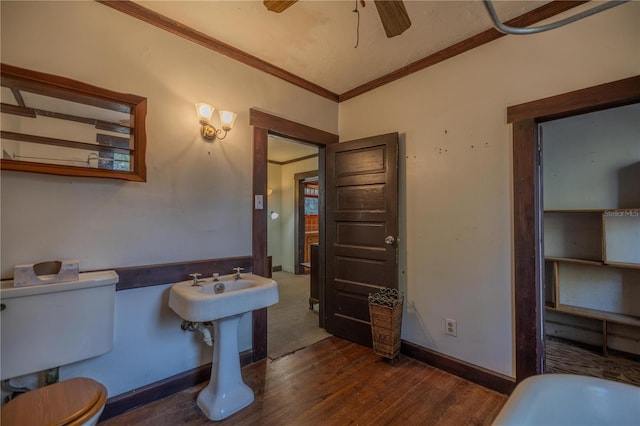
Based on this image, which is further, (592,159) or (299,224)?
(299,224)

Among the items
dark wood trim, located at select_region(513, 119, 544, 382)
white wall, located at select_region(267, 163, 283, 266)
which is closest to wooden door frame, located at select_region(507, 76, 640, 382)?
dark wood trim, located at select_region(513, 119, 544, 382)

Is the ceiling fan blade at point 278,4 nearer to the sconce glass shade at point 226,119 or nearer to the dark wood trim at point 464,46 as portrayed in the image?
the sconce glass shade at point 226,119

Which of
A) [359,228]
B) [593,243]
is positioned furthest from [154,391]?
[593,243]

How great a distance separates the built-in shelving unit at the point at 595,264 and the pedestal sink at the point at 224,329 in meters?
2.74

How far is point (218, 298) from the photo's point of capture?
1533 mm

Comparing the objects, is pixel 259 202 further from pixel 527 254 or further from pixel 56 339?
pixel 527 254

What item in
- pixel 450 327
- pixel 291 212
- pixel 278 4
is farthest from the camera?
pixel 291 212

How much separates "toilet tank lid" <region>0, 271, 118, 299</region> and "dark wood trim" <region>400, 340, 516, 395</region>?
2218mm

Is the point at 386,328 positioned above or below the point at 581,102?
below

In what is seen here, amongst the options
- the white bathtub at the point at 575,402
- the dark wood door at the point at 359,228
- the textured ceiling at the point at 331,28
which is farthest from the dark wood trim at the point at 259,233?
the white bathtub at the point at 575,402

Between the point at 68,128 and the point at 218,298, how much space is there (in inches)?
49.8

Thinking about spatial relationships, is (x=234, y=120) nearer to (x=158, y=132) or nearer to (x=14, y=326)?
(x=158, y=132)

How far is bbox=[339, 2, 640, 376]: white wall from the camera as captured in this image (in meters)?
1.64

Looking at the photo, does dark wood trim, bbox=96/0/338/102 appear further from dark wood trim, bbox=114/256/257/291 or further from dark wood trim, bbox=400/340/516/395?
dark wood trim, bbox=400/340/516/395
